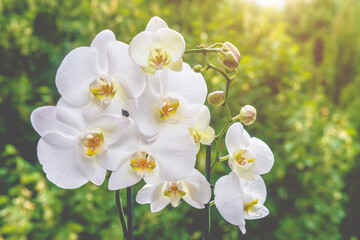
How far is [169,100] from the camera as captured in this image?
336mm

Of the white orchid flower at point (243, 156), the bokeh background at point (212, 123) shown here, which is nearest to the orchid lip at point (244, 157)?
the white orchid flower at point (243, 156)

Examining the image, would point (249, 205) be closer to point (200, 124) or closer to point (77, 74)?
point (200, 124)

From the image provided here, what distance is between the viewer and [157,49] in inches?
12.7

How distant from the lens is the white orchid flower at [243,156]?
1.16ft

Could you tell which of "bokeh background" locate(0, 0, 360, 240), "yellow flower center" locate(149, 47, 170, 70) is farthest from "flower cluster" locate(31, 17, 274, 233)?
"bokeh background" locate(0, 0, 360, 240)

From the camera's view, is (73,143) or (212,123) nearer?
(73,143)

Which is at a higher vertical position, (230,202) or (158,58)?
(158,58)

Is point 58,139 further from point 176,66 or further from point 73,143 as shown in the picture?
point 176,66

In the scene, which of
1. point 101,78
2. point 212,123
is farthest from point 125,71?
point 212,123

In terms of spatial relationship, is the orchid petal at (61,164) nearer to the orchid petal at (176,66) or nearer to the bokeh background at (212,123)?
the orchid petal at (176,66)

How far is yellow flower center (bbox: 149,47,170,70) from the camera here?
32 cm

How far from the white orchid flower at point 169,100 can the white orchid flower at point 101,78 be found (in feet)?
0.04

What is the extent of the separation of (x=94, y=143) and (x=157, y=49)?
0.10 meters

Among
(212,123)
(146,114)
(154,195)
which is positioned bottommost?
(212,123)
